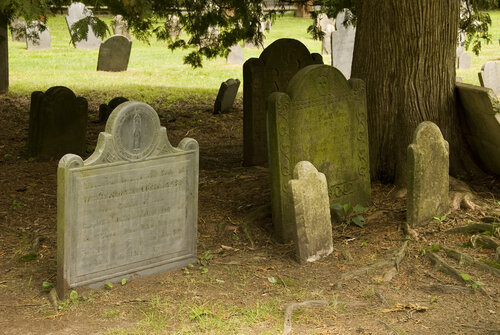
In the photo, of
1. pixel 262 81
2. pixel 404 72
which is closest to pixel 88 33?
pixel 262 81

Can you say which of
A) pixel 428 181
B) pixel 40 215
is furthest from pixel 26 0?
pixel 428 181

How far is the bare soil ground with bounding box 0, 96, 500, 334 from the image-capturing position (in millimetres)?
5027

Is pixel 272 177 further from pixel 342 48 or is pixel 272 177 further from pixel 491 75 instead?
pixel 342 48

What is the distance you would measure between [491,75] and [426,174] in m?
10.1

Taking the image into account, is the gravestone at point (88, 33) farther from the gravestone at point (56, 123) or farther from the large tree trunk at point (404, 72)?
the large tree trunk at point (404, 72)

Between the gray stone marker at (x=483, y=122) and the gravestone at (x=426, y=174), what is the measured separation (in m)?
1.11

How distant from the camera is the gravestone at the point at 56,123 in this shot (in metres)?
9.16

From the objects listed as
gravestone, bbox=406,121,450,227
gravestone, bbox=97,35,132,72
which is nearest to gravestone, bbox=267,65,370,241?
gravestone, bbox=406,121,450,227

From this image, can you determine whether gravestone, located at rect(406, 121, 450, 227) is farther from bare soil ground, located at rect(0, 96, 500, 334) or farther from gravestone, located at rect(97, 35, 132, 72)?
gravestone, located at rect(97, 35, 132, 72)

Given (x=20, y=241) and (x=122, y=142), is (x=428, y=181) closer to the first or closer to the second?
(x=122, y=142)

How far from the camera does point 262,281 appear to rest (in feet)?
19.0

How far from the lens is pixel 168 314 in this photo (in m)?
5.14

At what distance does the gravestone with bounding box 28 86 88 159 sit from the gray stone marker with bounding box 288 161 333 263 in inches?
168

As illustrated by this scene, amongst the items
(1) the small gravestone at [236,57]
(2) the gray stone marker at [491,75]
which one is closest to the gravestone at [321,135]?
(2) the gray stone marker at [491,75]
